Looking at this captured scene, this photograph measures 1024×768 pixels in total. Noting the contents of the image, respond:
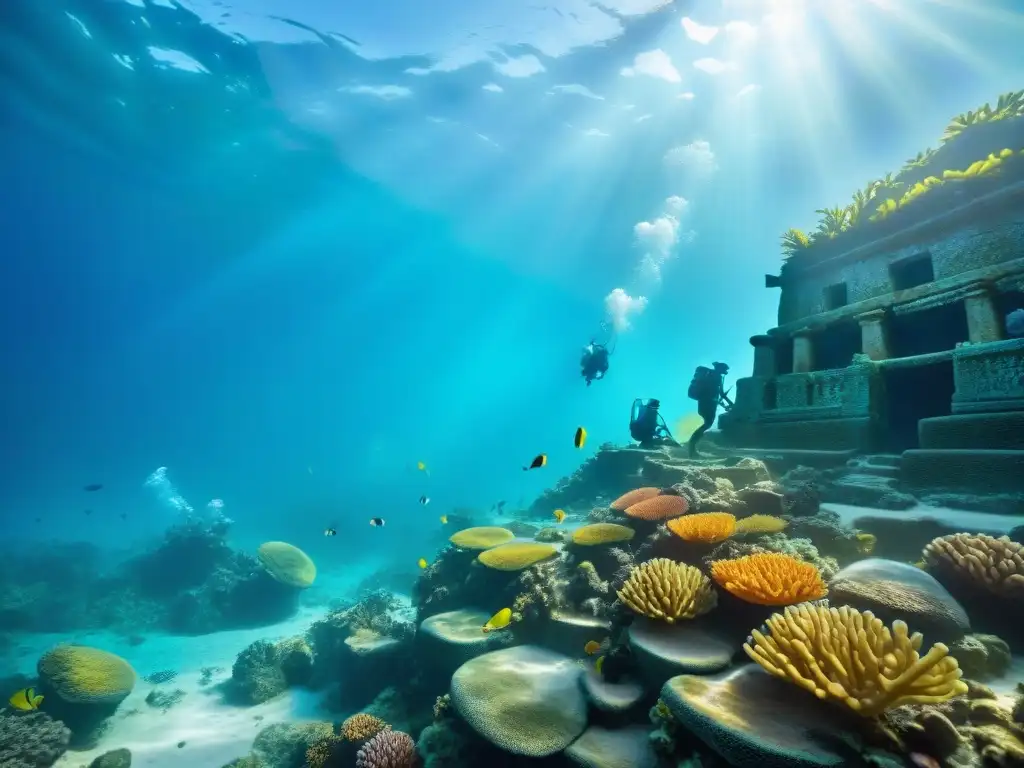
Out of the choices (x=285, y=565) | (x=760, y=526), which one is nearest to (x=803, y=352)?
(x=760, y=526)

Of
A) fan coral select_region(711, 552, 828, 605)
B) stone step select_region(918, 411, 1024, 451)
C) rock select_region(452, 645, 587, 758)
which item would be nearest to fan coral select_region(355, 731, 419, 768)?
rock select_region(452, 645, 587, 758)

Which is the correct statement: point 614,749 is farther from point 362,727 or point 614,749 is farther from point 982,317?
point 982,317

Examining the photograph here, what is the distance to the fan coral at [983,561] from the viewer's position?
4016 mm

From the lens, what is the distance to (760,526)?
573cm

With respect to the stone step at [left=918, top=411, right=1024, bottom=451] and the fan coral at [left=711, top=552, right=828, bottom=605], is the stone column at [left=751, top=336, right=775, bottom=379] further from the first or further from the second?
the fan coral at [left=711, top=552, right=828, bottom=605]

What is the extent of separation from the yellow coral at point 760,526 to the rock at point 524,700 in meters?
2.91

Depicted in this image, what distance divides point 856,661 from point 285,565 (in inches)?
775

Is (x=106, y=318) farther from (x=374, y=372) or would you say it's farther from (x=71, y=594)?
(x=71, y=594)

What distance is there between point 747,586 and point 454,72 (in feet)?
106

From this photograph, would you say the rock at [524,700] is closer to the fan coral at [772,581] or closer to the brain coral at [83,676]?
the fan coral at [772,581]

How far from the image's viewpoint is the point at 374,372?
135 m

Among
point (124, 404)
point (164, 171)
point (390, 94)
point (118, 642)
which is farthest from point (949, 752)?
point (124, 404)

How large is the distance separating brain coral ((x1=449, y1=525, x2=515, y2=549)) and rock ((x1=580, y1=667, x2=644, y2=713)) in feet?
14.1

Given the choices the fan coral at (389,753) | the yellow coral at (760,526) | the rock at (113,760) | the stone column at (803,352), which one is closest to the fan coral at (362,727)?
the fan coral at (389,753)
